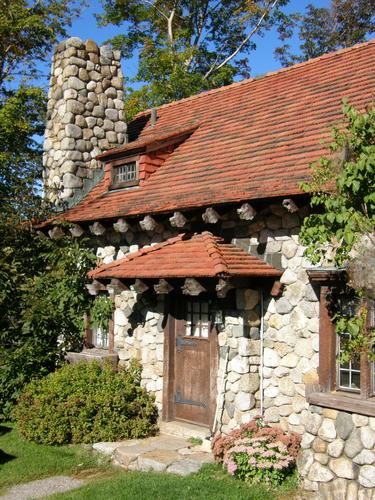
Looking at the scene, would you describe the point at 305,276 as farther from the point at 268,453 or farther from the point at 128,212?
the point at 128,212

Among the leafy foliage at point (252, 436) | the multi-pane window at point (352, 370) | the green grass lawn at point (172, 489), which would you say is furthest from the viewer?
the leafy foliage at point (252, 436)

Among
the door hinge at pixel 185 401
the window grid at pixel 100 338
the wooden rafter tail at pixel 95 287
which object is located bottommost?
the door hinge at pixel 185 401

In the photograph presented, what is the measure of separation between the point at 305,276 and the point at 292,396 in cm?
146

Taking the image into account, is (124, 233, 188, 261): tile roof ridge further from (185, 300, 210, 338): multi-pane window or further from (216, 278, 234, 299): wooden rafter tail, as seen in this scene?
(216, 278, 234, 299): wooden rafter tail

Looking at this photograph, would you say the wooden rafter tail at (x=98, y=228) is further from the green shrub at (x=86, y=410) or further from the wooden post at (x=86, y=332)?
the green shrub at (x=86, y=410)

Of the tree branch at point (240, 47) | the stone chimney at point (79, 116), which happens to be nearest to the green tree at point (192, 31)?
the tree branch at point (240, 47)

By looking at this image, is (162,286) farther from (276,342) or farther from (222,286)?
(276,342)

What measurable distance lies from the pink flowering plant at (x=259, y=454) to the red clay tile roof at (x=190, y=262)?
188cm

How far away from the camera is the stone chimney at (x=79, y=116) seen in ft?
37.0

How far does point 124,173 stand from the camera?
10.8m

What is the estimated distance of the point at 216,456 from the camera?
6.85 meters

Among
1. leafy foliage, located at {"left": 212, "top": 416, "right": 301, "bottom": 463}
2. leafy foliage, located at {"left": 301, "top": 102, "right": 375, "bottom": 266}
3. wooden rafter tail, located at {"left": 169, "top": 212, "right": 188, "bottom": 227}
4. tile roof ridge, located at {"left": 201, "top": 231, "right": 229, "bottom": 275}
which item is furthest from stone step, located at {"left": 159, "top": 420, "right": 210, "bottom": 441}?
leafy foliage, located at {"left": 301, "top": 102, "right": 375, "bottom": 266}

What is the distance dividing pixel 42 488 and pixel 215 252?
3370 millimetres

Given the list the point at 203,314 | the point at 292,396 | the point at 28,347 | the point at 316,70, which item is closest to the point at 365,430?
the point at 292,396
